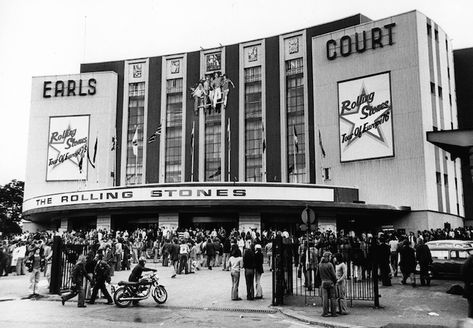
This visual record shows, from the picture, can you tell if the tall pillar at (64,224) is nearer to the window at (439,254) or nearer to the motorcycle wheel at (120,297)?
the motorcycle wheel at (120,297)

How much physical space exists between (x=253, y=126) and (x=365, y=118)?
15.0 metres

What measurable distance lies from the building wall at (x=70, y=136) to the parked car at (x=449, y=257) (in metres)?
48.6

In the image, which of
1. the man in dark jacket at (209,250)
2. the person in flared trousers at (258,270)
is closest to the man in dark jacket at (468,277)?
the person in flared trousers at (258,270)

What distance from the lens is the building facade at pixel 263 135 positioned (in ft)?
163

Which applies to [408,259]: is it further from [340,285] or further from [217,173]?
[217,173]

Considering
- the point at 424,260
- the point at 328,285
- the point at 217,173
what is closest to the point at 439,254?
the point at 424,260

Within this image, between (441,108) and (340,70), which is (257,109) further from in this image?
(441,108)

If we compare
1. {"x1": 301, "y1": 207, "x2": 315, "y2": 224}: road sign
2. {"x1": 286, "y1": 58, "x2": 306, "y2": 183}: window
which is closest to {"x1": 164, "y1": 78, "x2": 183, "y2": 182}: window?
{"x1": 286, "y1": 58, "x2": 306, "y2": 183}: window

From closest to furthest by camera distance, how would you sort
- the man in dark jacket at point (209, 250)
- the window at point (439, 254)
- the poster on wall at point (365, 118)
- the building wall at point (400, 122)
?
the window at point (439, 254) < the man in dark jacket at point (209, 250) < the building wall at point (400, 122) < the poster on wall at point (365, 118)

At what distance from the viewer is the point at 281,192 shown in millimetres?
48125

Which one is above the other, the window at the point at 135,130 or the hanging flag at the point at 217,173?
the window at the point at 135,130

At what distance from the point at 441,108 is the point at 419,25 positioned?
29.0 ft

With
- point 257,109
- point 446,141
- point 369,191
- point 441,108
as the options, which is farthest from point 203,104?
point 446,141

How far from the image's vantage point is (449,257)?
24094mm
